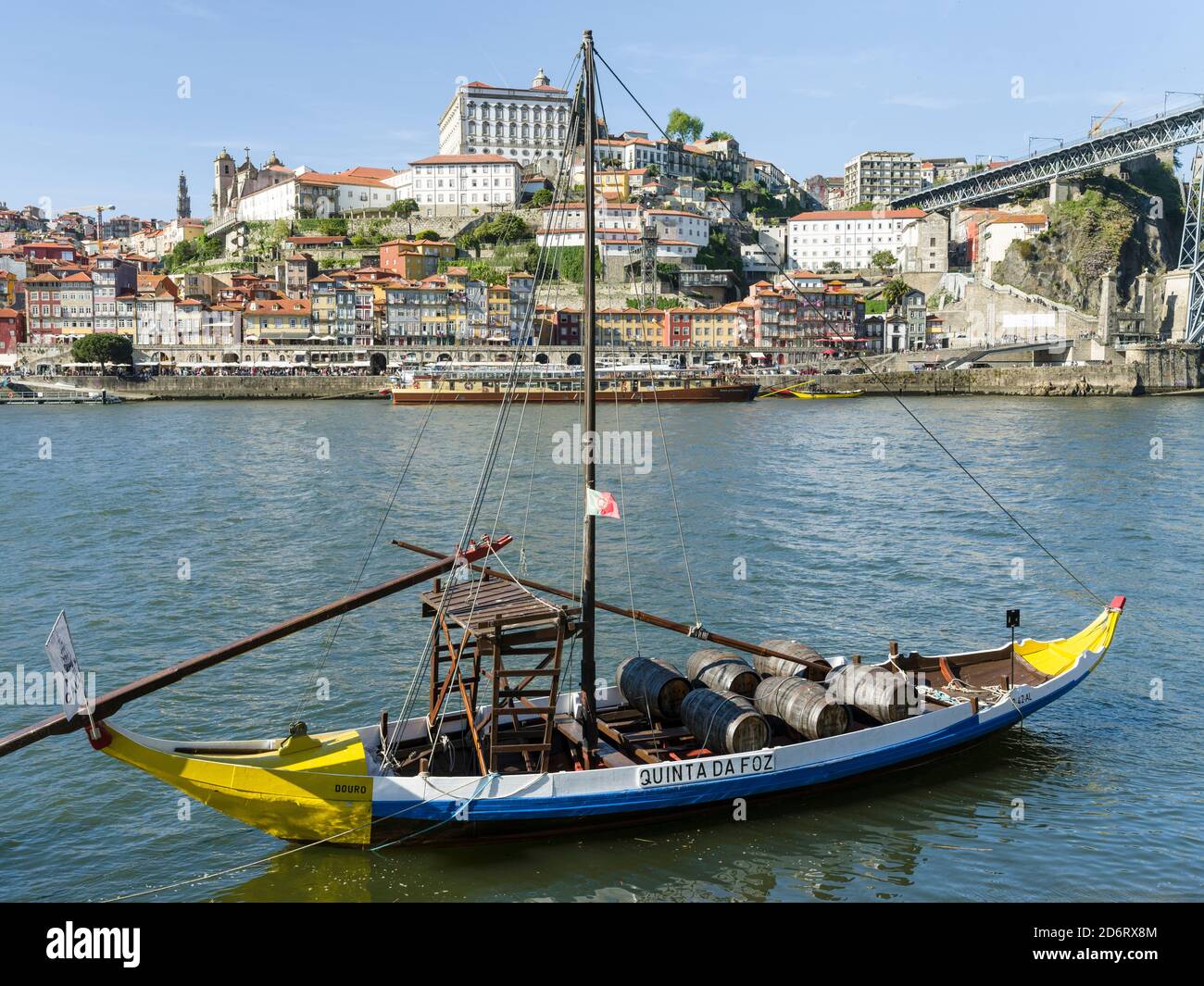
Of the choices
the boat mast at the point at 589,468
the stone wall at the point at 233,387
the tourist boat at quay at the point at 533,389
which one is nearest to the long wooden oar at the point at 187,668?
the boat mast at the point at 589,468

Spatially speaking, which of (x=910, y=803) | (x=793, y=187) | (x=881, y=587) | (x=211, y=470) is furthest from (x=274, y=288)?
(x=910, y=803)

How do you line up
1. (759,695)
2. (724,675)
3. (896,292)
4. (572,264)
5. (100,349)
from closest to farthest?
(759,695) < (724,675) < (100,349) < (572,264) < (896,292)

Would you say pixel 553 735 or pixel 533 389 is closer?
pixel 553 735

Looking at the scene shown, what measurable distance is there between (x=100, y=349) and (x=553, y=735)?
9275 centimetres

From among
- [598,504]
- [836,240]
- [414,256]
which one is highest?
[836,240]

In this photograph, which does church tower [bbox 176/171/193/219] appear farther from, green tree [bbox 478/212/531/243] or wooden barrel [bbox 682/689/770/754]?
wooden barrel [bbox 682/689/770/754]

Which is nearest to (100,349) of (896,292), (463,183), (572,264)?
(572,264)

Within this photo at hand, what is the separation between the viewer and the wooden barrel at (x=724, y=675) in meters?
12.1

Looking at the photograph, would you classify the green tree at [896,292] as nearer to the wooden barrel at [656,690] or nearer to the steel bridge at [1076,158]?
the steel bridge at [1076,158]

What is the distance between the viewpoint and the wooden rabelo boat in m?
9.61

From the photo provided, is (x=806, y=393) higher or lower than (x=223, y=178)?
lower

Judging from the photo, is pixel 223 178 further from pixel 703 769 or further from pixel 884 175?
pixel 703 769

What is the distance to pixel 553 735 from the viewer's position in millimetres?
11406

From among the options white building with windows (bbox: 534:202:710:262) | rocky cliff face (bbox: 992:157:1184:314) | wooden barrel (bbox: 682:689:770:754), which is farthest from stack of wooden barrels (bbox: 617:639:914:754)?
white building with windows (bbox: 534:202:710:262)
